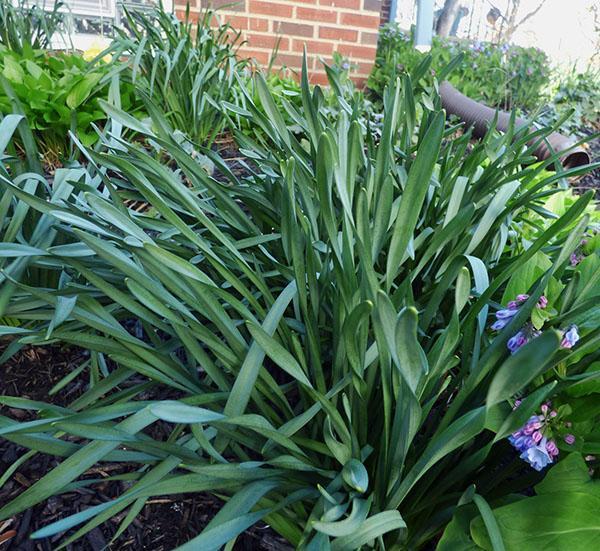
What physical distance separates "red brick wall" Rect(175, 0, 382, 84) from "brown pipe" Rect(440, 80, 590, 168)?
0.75m

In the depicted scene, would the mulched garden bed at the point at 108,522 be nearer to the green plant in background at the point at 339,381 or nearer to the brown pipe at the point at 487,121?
the green plant in background at the point at 339,381

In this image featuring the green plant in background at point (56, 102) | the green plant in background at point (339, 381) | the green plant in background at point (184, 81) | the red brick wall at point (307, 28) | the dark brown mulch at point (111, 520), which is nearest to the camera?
the green plant in background at point (339, 381)

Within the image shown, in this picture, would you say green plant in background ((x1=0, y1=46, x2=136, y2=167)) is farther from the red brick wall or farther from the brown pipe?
the red brick wall

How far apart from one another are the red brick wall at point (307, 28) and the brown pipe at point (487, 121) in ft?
2.47

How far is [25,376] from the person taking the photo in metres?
1.24

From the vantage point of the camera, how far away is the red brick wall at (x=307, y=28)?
3.88 metres

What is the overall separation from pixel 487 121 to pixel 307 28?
5.79ft

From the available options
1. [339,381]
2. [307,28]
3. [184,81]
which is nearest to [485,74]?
[307,28]

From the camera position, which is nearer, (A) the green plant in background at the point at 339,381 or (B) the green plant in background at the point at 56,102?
(A) the green plant in background at the point at 339,381

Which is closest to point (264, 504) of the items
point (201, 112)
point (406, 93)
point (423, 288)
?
point (423, 288)

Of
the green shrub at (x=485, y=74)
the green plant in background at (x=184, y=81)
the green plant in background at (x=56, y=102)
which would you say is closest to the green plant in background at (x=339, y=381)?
the green plant in background at (x=56, y=102)

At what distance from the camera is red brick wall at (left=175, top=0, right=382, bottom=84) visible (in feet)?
12.7

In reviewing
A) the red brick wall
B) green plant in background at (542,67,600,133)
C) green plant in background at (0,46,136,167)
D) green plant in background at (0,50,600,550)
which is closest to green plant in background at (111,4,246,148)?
green plant in background at (0,46,136,167)

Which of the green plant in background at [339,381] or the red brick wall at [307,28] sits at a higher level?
the red brick wall at [307,28]
